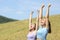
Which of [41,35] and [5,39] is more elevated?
[41,35]

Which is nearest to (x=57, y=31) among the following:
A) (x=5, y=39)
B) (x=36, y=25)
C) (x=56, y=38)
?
(x=56, y=38)

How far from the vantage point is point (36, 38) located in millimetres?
12766

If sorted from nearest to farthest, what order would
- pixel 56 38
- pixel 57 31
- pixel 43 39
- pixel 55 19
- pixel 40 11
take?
pixel 43 39 → pixel 40 11 → pixel 56 38 → pixel 57 31 → pixel 55 19

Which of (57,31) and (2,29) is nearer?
(57,31)

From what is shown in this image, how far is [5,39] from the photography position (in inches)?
1126

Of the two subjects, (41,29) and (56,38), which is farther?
(56,38)

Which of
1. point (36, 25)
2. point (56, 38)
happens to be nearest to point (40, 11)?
point (36, 25)

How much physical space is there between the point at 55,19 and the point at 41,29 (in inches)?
898

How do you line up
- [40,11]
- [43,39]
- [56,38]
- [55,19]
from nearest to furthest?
[43,39] → [40,11] → [56,38] → [55,19]

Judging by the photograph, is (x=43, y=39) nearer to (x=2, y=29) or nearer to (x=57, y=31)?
(x=57, y=31)

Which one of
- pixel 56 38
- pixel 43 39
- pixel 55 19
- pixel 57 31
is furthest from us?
pixel 55 19

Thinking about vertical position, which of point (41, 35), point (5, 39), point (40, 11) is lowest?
point (5, 39)

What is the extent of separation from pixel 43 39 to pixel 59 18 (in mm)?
23202

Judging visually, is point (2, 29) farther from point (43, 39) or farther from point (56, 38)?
point (43, 39)
